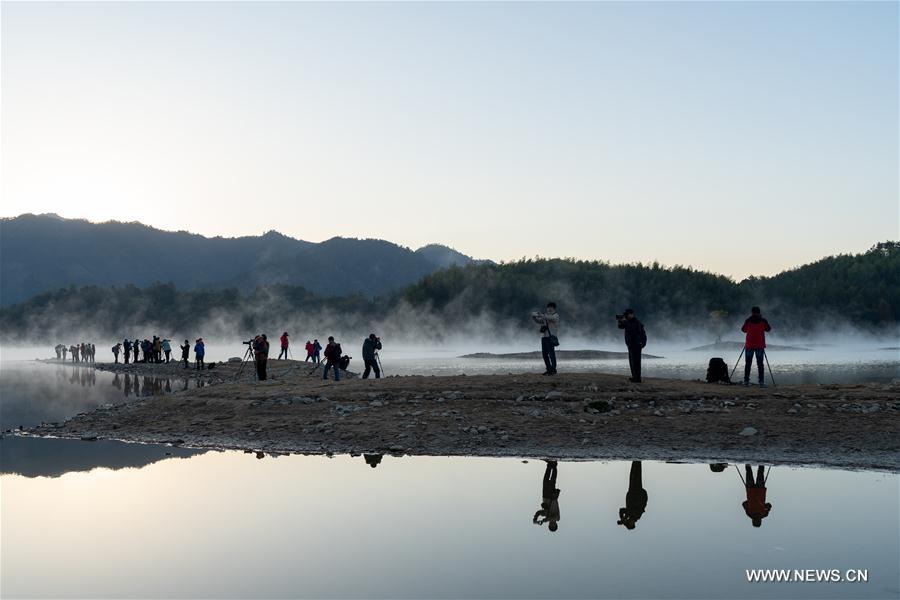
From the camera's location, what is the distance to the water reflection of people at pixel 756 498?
41.8ft

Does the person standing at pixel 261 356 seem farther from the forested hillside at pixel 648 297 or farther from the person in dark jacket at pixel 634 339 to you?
Result: the forested hillside at pixel 648 297

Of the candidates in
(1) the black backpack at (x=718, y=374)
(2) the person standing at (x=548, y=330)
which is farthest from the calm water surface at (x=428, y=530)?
(1) the black backpack at (x=718, y=374)

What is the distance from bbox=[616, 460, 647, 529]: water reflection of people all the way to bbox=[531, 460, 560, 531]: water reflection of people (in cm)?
94

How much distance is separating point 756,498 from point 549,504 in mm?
3302

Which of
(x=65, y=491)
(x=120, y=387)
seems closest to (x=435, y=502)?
(x=65, y=491)

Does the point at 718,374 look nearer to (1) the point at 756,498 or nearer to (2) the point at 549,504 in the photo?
(1) the point at 756,498

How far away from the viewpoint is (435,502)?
13945 mm

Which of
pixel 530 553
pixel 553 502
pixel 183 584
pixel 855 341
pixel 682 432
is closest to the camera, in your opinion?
pixel 183 584

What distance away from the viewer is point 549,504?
13.6 m

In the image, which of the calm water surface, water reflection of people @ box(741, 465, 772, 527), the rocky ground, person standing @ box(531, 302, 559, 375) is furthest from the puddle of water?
person standing @ box(531, 302, 559, 375)

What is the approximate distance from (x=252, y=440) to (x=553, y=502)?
10.3m

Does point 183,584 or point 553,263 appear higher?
point 553,263

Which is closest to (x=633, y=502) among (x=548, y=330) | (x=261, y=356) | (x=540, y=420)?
(x=540, y=420)

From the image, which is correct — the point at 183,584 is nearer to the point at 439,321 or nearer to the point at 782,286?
the point at 439,321
